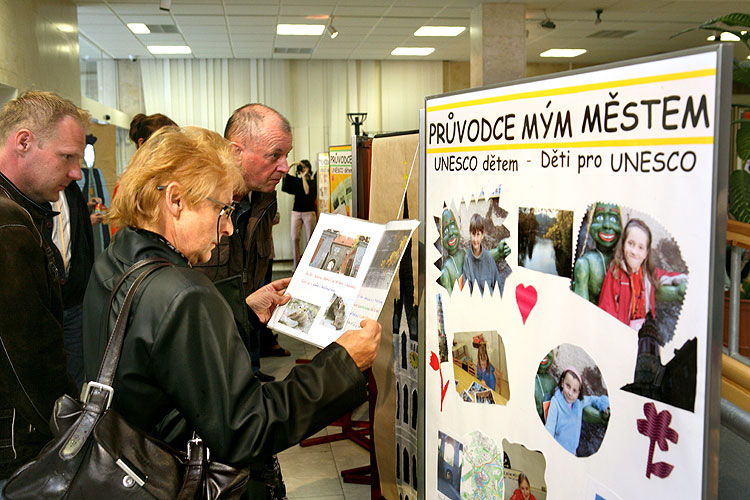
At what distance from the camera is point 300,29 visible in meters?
10.0

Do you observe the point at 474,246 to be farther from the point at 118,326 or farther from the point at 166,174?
the point at 118,326

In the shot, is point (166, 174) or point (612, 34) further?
point (612, 34)

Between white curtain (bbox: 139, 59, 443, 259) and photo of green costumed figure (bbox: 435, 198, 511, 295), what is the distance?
36.1 ft

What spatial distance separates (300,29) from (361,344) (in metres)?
9.37

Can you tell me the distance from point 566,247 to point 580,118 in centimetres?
26

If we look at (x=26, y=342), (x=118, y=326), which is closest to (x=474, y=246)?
(x=118, y=326)

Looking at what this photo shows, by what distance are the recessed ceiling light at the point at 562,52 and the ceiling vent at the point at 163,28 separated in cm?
666

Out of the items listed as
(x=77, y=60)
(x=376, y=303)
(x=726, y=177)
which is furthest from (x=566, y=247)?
(x=77, y=60)

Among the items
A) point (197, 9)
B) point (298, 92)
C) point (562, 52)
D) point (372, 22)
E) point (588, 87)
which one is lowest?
point (588, 87)

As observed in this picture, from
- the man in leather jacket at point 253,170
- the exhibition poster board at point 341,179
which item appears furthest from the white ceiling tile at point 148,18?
the man in leather jacket at point 253,170

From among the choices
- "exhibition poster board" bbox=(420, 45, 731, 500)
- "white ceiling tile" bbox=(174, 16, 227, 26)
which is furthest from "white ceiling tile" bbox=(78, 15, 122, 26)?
"exhibition poster board" bbox=(420, 45, 731, 500)

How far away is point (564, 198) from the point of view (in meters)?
1.31

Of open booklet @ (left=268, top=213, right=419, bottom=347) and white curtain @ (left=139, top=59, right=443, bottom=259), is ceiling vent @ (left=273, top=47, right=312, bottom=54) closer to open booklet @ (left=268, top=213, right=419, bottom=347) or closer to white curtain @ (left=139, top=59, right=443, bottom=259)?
white curtain @ (left=139, top=59, right=443, bottom=259)

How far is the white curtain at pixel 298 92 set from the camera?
12484mm
